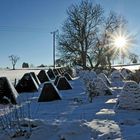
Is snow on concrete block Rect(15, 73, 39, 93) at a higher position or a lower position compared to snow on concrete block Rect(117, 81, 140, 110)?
higher

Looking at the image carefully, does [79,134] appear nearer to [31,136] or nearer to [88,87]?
[31,136]

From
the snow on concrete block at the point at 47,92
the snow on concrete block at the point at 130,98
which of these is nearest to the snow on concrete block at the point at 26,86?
the snow on concrete block at the point at 47,92

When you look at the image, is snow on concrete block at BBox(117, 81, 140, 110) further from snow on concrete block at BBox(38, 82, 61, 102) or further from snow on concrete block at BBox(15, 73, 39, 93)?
snow on concrete block at BBox(15, 73, 39, 93)

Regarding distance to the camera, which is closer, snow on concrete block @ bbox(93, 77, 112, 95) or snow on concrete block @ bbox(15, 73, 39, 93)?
snow on concrete block @ bbox(93, 77, 112, 95)

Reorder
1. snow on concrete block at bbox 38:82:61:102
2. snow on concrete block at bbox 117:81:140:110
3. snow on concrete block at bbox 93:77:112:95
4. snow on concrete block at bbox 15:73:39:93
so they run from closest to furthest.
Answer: snow on concrete block at bbox 117:81:140:110 → snow on concrete block at bbox 38:82:61:102 → snow on concrete block at bbox 93:77:112:95 → snow on concrete block at bbox 15:73:39:93

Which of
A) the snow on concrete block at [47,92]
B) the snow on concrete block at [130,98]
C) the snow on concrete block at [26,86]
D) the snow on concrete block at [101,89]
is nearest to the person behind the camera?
the snow on concrete block at [130,98]

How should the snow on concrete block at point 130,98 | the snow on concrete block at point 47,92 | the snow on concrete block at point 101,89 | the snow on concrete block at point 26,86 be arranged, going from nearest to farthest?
the snow on concrete block at point 130,98, the snow on concrete block at point 47,92, the snow on concrete block at point 101,89, the snow on concrete block at point 26,86

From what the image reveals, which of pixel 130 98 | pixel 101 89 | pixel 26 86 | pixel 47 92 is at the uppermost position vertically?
pixel 26 86

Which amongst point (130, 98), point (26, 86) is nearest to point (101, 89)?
point (130, 98)

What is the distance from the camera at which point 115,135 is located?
8336mm

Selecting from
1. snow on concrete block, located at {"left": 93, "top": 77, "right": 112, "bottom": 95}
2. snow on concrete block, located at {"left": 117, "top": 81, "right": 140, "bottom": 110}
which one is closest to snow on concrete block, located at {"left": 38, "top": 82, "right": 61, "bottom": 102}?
snow on concrete block, located at {"left": 93, "top": 77, "right": 112, "bottom": 95}

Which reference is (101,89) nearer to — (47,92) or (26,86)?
(47,92)

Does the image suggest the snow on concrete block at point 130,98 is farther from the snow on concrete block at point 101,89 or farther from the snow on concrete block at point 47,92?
the snow on concrete block at point 101,89

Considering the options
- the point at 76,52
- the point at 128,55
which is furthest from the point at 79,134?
the point at 128,55
